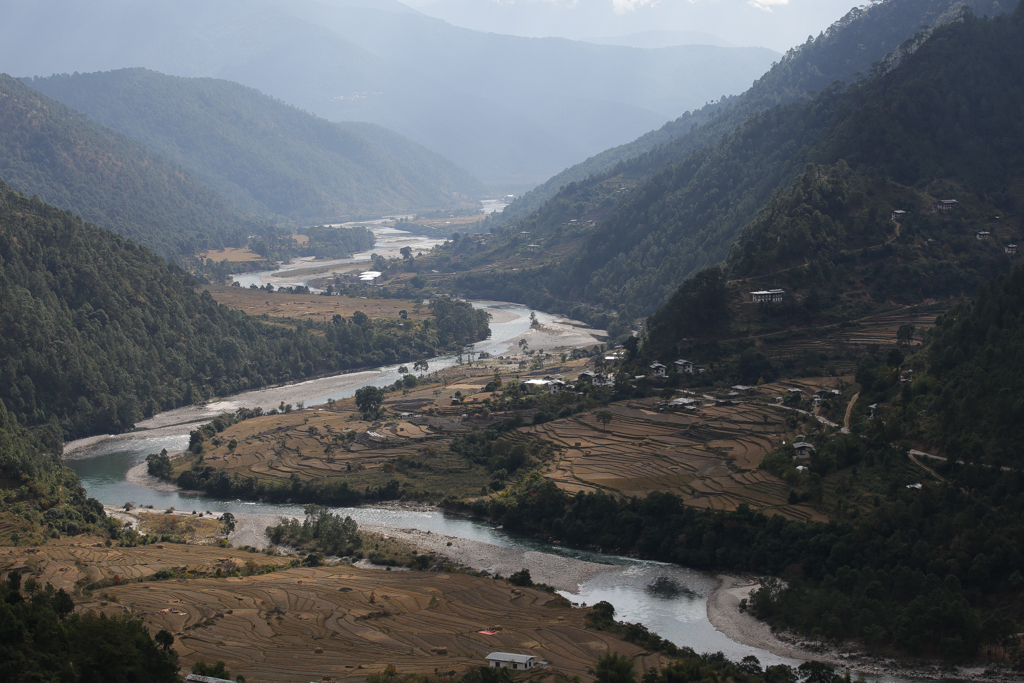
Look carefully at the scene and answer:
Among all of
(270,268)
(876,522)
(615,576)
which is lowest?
(615,576)

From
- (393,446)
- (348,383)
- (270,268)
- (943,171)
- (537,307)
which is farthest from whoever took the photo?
(270,268)

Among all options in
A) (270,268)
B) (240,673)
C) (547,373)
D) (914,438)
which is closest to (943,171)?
(547,373)

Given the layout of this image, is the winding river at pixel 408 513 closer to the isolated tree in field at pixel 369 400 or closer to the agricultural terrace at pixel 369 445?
the agricultural terrace at pixel 369 445

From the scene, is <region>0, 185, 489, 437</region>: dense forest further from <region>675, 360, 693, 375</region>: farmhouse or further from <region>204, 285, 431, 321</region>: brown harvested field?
<region>675, 360, 693, 375</region>: farmhouse

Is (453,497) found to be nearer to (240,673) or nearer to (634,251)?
(240,673)

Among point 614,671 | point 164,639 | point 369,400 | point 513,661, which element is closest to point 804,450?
point 614,671

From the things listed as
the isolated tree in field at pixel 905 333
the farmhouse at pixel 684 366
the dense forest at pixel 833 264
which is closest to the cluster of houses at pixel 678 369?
the farmhouse at pixel 684 366
